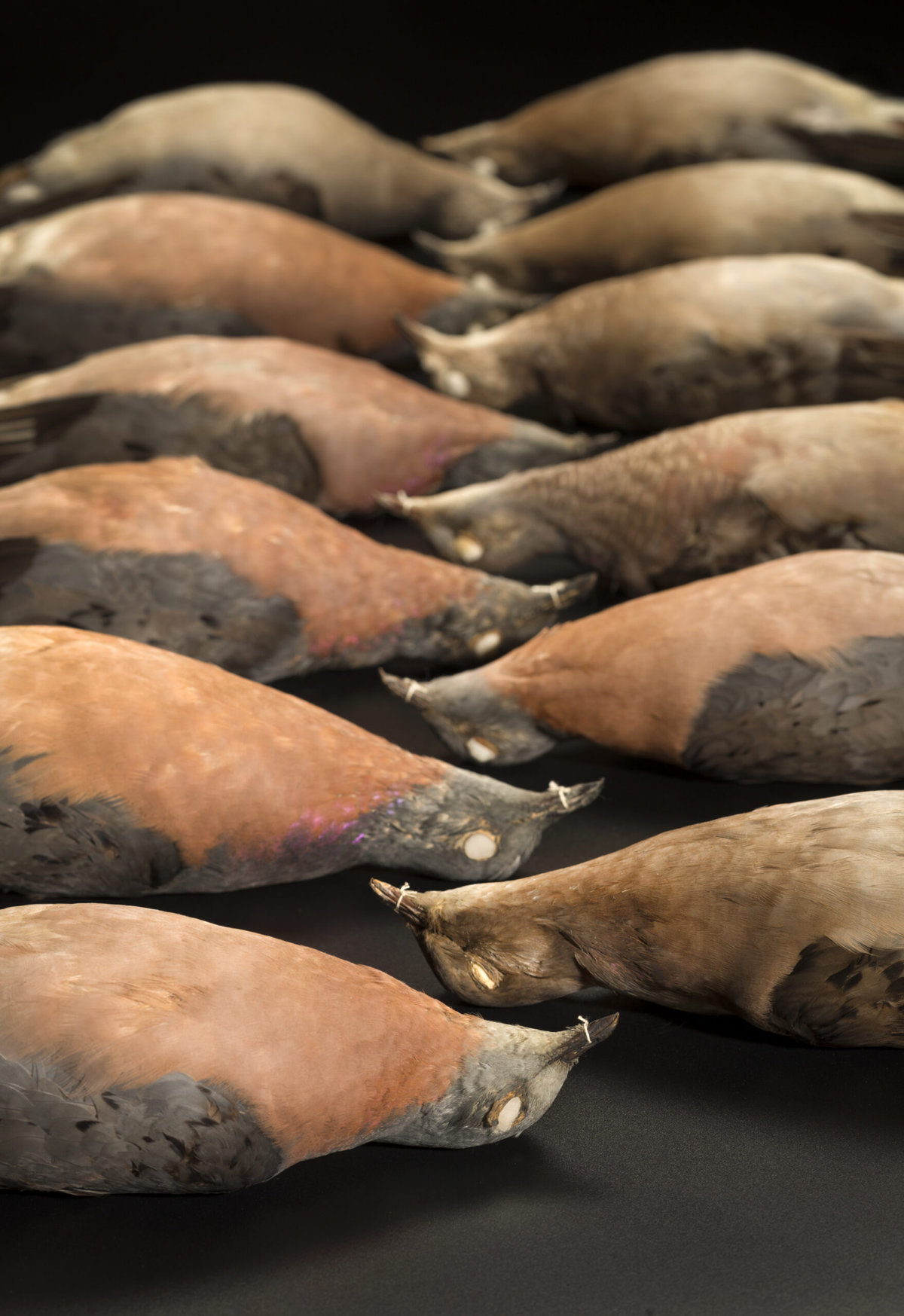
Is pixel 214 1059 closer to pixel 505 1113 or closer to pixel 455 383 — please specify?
pixel 505 1113

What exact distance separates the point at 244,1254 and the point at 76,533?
106cm

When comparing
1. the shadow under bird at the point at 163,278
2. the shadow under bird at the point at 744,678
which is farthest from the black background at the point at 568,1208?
the shadow under bird at the point at 163,278

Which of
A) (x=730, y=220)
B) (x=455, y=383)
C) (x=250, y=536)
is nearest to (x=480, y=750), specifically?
(x=250, y=536)

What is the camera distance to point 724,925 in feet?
4.82

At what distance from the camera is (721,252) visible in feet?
9.86

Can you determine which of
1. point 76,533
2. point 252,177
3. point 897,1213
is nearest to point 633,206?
point 252,177

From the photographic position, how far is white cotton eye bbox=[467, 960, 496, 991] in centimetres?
163

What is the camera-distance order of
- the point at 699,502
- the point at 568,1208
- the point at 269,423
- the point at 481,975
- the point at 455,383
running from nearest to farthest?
the point at 568,1208, the point at 481,975, the point at 699,502, the point at 269,423, the point at 455,383

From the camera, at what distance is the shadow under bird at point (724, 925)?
140cm

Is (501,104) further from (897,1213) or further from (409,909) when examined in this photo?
(897,1213)

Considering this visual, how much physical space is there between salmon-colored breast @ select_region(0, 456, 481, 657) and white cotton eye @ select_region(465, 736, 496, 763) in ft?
0.94

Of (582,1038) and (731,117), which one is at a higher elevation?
(731,117)

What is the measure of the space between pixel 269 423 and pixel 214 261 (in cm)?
61

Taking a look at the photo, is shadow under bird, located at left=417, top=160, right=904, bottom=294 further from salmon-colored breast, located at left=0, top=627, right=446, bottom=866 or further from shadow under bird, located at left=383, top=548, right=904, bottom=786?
salmon-colored breast, located at left=0, top=627, right=446, bottom=866
